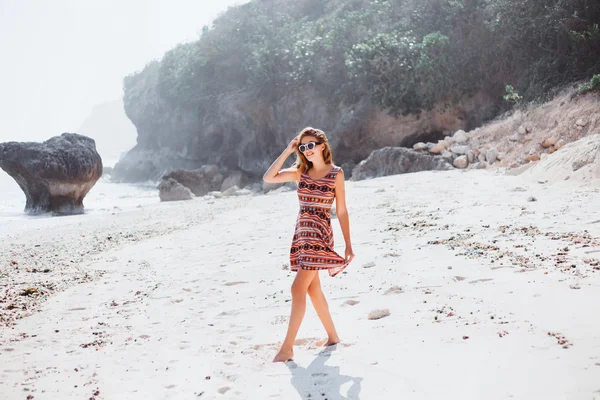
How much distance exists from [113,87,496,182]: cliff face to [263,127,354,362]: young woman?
51.1 ft

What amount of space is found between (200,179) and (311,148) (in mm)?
21629

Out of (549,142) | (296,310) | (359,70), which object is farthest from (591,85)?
(296,310)

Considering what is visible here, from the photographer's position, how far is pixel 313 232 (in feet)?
11.0

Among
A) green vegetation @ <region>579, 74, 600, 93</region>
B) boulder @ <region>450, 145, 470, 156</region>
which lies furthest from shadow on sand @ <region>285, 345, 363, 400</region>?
green vegetation @ <region>579, 74, 600, 93</region>

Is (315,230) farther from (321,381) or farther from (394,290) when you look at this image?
(394,290)

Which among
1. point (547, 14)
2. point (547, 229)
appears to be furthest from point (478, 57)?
point (547, 229)

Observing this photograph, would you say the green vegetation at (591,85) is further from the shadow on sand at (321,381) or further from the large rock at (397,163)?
the shadow on sand at (321,381)

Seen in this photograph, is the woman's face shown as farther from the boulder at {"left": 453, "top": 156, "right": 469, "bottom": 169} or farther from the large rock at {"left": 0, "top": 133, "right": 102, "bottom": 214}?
the large rock at {"left": 0, "top": 133, "right": 102, "bottom": 214}

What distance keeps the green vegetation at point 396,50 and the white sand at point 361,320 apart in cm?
1017

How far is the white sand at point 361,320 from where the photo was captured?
2682 millimetres

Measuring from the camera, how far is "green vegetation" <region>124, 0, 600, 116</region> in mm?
15734

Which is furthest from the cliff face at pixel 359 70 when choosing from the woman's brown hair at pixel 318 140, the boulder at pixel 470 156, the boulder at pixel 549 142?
the woman's brown hair at pixel 318 140

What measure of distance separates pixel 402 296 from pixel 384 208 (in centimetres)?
466

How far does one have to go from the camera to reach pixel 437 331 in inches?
127
